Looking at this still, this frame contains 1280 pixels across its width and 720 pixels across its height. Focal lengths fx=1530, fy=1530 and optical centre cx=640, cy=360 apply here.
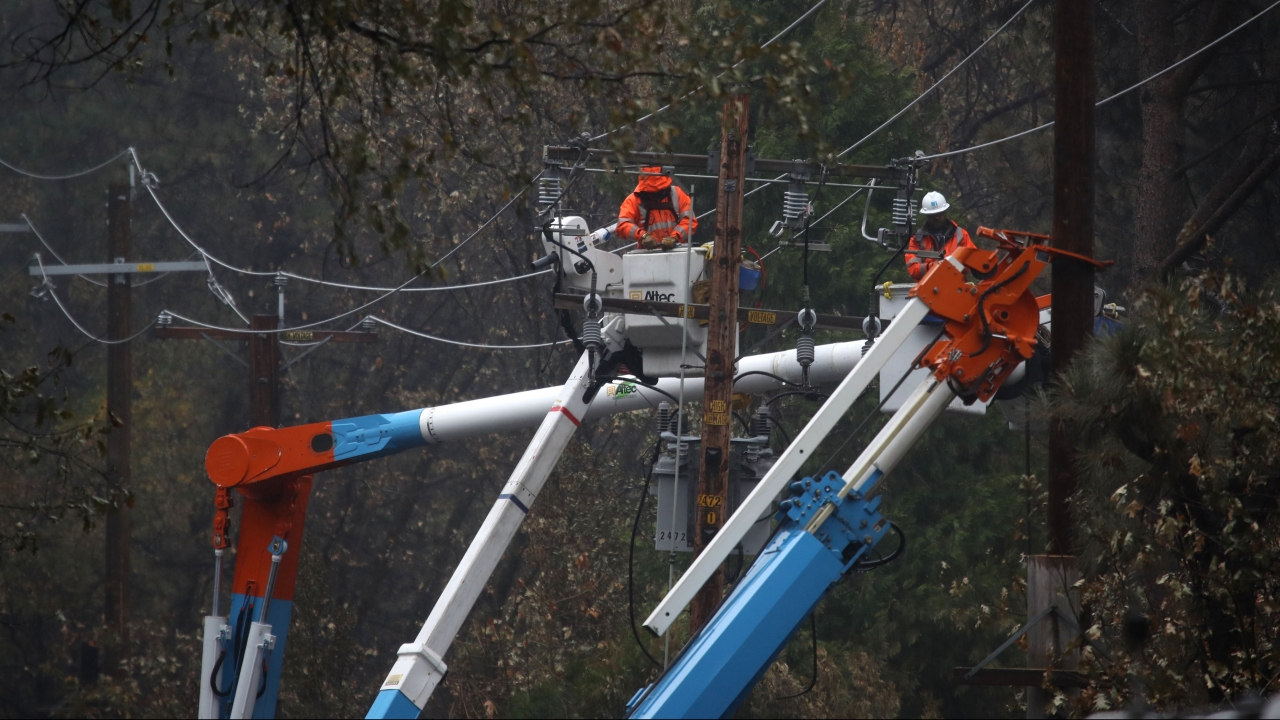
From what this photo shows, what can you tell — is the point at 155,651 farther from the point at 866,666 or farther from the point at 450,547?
the point at 866,666

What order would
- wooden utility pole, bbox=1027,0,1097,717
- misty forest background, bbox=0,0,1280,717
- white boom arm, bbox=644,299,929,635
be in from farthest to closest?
wooden utility pole, bbox=1027,0,1097,717, white boom arm, bbox=644,299,929,635, misty forest background, bbox=0,0,1280,717

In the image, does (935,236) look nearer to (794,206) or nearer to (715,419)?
(794,206)

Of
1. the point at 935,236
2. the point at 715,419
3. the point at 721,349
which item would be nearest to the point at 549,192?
the point at 721,349

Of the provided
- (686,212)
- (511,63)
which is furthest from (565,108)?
(511,63)

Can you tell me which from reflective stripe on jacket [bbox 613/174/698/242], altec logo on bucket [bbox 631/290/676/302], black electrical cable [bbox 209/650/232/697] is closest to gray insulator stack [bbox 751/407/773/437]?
altec logo on bucket [bbox 631/290/676/302]

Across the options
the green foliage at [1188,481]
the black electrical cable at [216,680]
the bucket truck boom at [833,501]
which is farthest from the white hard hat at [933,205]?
the black electrical cable at [216,680]

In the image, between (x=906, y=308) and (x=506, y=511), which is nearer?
(x=906, y=308)

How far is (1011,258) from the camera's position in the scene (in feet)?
32.1

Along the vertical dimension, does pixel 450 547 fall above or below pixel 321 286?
Answer: below

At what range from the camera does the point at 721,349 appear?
12.2m

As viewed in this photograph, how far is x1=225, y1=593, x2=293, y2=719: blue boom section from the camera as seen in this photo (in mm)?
13344

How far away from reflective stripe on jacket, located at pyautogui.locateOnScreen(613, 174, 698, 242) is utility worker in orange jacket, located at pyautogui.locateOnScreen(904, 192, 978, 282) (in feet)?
6.31

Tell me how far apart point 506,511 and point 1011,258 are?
4.75 meters

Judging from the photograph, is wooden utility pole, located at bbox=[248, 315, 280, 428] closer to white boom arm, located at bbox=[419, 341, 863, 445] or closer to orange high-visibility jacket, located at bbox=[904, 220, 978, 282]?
white boom arm, located at bbox=[419, 341, 863, 445]
